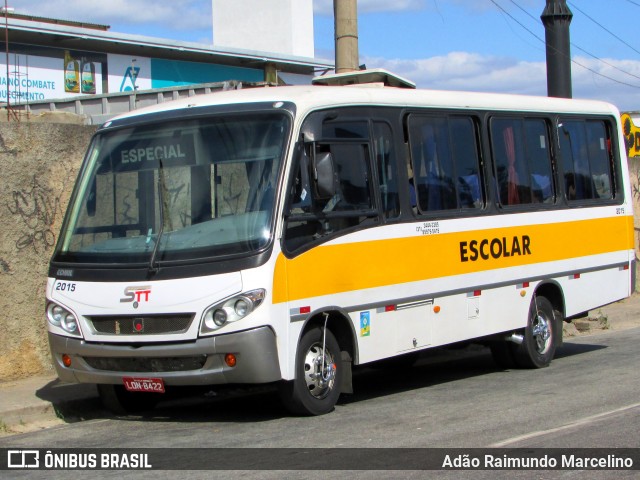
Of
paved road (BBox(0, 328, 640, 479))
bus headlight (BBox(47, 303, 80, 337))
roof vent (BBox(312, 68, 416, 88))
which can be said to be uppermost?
roof vent (BBox(312, 68, 416, 88))

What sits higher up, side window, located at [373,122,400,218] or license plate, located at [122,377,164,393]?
side window, located at [373,122,400,218]

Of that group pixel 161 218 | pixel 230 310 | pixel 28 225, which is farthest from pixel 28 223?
pixel 230 310

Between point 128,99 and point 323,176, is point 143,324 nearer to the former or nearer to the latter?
point 323,176

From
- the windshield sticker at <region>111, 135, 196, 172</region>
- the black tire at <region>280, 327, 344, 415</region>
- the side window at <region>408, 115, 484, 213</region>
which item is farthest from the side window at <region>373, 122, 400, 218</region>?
the windshield sticker at <region>111, 135, 196, 172</region>

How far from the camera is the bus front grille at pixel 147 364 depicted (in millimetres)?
8320

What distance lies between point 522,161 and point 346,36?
2.98 meters

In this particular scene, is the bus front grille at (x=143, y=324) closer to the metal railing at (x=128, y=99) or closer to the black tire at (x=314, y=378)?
the black tire at (x=314, y=378)

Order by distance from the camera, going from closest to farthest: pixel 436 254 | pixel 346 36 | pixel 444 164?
pixel 436 254, pixel 444 164, pixel 346 36

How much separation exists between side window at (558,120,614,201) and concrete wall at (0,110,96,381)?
5.80 m

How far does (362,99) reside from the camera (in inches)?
376

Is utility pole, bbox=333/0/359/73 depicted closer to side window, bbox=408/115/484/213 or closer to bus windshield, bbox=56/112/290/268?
side window, bbox=408/115/484/213

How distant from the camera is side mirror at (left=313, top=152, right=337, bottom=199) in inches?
340

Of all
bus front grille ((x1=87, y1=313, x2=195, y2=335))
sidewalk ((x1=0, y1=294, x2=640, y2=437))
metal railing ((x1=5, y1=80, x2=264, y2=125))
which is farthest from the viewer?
metal railing ((x1=5, y1=80, x2=264, y2=125))

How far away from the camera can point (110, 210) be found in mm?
8922
